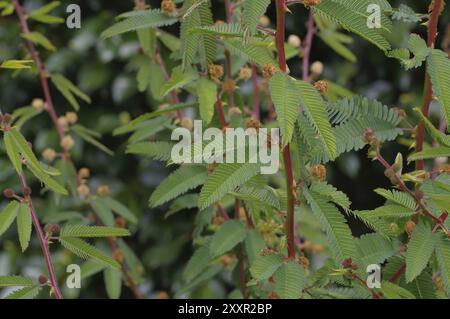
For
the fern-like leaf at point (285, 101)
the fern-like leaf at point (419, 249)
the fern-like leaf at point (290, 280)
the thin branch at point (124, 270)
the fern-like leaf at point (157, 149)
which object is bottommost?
the thin branch at point (124, 270)

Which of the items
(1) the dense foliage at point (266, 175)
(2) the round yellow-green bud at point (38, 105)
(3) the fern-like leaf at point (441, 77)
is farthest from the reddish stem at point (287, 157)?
(2) the round yellow-green bud at point (38, 105)

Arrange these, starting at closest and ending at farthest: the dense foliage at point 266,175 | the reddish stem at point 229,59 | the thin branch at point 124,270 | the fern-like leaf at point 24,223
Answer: the dense foliage at point 266,175, the fern-like leaf at point 24,223, the reddish stem at point 229,59, the thin branch at point 124,270

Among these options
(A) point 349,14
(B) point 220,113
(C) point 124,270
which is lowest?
(C) point 124,270

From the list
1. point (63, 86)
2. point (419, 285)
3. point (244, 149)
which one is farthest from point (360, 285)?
point (63, 86)

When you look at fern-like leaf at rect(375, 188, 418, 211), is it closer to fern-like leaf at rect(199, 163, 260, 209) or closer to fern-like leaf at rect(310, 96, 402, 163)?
fern-like leaf at rect(310, 96, 402, 163)

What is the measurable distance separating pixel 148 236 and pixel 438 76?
176cm

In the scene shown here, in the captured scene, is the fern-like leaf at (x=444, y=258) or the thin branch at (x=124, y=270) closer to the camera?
the fern-like leaf at (x=444, y=258)

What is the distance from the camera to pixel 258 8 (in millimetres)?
1118

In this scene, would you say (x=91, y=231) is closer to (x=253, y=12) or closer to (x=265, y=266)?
(x=265, y=266)

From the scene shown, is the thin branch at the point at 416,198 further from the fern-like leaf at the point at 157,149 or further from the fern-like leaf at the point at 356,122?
the fern-like leaf at the point at 157,149

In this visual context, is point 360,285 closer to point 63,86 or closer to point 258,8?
point 258,8

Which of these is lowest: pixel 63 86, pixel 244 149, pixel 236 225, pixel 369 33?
pixel 236 225

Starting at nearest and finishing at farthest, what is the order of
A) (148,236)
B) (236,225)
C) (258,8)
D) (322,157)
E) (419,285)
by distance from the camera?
(258,8) < (322,157) < (419,285) < (236,225) < (148,236)

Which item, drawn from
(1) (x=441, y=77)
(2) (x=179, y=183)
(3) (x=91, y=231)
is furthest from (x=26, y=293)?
(1) (x=441, y=77)
